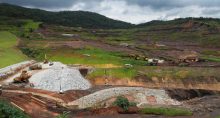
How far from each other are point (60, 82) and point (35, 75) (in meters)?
5.38

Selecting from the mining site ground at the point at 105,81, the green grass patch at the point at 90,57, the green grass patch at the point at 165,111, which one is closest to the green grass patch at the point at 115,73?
the mining site ground at the point at 105,81

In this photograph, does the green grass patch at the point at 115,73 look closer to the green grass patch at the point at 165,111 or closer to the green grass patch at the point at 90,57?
the green grass patch at the point at 90,57

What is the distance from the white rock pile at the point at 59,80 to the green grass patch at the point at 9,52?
13.2 metres

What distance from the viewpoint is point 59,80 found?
70.2 meters

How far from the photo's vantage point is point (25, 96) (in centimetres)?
5738

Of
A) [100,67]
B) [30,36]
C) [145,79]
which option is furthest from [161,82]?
[30,36]

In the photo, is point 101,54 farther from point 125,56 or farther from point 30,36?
point 30,36

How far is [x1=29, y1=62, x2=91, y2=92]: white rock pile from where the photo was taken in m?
68.4

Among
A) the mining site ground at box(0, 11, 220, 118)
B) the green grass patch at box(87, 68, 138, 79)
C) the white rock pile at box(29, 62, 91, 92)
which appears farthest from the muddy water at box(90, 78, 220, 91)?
the white rock pile at box(29, 62, 91, 92)

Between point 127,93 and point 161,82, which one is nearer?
point 127,93

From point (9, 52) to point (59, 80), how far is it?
103 feet

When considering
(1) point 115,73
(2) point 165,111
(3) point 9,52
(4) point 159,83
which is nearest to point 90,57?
(1) point 115,73

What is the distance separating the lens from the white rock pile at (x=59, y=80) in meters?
68.4

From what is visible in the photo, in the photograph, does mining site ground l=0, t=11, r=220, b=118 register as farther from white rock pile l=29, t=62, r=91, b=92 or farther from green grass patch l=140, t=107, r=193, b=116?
green grass patch l=140, t=107, r=193, b=116
